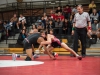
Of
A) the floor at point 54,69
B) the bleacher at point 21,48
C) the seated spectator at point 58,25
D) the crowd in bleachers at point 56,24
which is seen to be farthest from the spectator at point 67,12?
the floor at point 54,69

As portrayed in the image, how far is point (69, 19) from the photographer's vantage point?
13.3 m

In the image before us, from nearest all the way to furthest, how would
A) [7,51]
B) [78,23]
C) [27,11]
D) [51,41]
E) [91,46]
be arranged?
[51,41] < [78,23] < [91,46] < [7,51] < [27,11]

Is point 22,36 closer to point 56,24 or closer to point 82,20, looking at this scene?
point 56,24

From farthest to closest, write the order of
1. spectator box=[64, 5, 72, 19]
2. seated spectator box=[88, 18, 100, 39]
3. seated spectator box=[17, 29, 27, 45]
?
spectator box=[64, 5, 72, 19] → seated spectator box=[17, 29, 27, 45] → seated spectator box=[88, 18, 100, 39]

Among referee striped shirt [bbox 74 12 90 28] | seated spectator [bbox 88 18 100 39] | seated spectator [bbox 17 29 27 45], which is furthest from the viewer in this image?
seated spectator [bbox 17 29 27 45]

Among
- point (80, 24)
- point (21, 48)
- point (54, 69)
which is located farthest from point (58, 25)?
point (54, 69)

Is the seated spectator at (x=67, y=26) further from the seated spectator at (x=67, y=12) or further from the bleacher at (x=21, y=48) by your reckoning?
the seated spectator at (x=67, y=12)

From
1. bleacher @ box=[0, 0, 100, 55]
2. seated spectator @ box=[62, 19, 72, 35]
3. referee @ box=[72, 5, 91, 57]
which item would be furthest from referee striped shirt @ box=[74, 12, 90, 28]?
seated spectator @ box=[62, 19, 72, 35]

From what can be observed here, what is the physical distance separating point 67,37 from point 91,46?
148cm

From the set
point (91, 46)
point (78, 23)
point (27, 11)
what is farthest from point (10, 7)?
point (78, 23)

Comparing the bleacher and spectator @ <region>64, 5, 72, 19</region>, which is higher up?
spectator @ <region>64, 5, 72, 19</region>

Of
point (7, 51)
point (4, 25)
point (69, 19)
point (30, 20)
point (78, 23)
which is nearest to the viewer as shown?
point (78, 23)

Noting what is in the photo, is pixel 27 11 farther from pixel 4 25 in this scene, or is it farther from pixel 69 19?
pixel 69 19

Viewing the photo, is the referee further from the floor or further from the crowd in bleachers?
the crowd in bleachers
